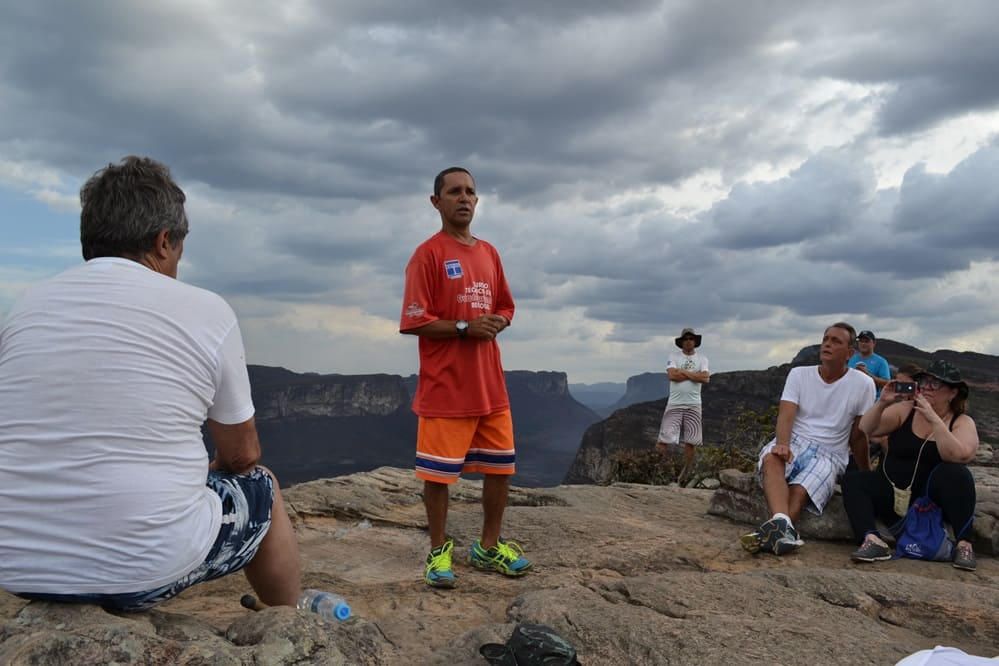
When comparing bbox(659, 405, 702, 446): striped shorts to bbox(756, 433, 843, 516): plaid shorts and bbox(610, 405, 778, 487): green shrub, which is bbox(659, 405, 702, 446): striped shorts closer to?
bbox(610, 405, 778, 487): green shrub

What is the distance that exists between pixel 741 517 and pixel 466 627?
3.92m

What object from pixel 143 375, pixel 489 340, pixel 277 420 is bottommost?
pixel 277 420

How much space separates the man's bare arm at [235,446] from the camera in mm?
2910

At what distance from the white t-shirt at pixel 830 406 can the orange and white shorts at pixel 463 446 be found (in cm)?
287

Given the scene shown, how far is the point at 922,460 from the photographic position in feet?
19.3

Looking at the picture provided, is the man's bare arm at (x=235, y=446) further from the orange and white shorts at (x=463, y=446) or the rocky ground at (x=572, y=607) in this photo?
the orange and white shorts at (x=463, y=446)

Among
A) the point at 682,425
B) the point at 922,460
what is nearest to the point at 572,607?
the point at 922,460

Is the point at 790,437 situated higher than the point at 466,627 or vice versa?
the point at 790,437

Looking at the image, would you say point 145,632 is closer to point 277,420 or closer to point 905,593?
point 905,593

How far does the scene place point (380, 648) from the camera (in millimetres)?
3189

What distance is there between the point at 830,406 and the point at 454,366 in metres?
3.53

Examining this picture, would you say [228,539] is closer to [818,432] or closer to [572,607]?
[572,607]

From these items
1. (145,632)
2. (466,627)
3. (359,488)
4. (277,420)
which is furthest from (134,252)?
(277,420)

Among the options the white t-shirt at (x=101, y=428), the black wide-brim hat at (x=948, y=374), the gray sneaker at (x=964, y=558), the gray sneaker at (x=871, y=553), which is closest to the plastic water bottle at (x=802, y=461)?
the gray sneaker at (x=871, y=553)
